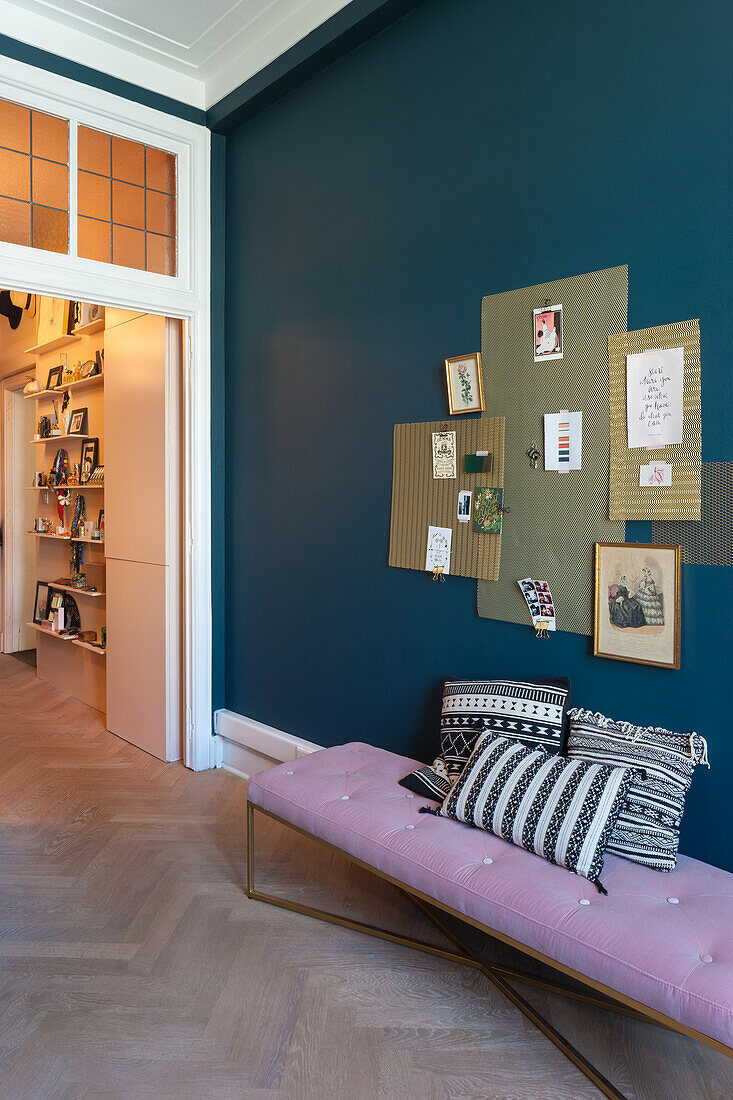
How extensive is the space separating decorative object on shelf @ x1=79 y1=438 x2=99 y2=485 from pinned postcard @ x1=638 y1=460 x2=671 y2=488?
3811mm

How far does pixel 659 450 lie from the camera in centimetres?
208

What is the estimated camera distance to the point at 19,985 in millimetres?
2082

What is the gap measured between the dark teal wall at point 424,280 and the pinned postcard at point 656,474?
0.14 meters

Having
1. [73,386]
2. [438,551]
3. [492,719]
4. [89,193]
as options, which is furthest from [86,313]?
[492,719]

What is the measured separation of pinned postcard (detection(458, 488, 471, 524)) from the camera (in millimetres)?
2625

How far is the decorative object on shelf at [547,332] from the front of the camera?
232cm

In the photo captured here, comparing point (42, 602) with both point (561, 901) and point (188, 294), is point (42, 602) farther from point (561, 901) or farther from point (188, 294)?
point (561, 901)

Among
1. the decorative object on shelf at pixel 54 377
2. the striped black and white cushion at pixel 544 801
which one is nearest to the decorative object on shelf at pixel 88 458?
the decorative object on shelf at pixel 54 377

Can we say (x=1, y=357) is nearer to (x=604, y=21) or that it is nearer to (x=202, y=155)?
(x=202, y=155)

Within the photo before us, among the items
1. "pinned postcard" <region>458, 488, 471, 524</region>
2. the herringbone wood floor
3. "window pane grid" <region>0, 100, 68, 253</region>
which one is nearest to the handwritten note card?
"pinned postcard" <region>458, 488, 471, 524</region>

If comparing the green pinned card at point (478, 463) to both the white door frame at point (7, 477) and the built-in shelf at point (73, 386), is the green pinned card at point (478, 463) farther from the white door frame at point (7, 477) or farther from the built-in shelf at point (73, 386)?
the white door frame at point (7, 477)

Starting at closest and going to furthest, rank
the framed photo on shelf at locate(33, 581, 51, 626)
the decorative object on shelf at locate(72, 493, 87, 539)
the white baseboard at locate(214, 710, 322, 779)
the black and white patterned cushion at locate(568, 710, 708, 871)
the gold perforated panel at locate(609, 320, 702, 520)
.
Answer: the black and white patterned cushion at locate(568, 710, 708, 871) → the gold perforated panel at locate(609, 320, 702, 520) → the white baseboard at locate(214, 710, 322, 779) → the decorative object on shelf at locate(72, 493, 87, 539) → the framed photo on shelf at locate(33, 581, 51, 626)

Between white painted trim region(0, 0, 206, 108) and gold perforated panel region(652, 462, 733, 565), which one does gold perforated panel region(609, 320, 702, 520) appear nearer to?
gold perforated panel region(652, 462, 733, 565)

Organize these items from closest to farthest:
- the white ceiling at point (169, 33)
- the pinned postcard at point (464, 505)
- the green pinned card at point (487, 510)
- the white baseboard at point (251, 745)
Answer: the green pinned card at point (487, 510) < the pinned postcard at point (464, 505) < the white ceiling at point (169, 33) < the white baseboard at point (251, 745)
